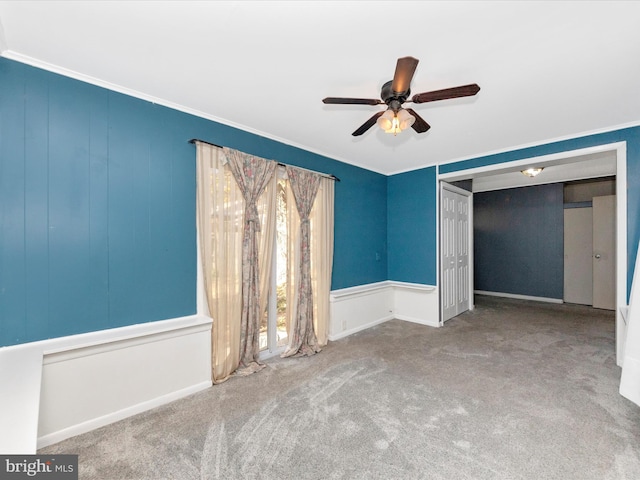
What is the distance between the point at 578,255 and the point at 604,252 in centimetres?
43

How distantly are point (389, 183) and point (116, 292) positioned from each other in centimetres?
434

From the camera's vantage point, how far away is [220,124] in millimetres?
2863

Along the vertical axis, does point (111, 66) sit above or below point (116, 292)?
above

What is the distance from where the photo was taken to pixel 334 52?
72.4 inches

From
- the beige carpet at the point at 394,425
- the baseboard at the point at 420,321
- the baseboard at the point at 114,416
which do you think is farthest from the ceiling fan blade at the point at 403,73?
the baseboard at the point at 420,321

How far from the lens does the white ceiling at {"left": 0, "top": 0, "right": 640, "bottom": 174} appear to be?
1.53m

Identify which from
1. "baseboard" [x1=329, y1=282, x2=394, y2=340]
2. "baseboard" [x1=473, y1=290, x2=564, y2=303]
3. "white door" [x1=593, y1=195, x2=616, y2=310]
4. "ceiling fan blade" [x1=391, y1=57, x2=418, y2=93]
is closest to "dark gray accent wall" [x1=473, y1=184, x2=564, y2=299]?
"baseboard" [x1=473, y1=290, x2=564, y2=303]

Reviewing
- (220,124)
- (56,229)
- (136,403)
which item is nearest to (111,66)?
(220,124)

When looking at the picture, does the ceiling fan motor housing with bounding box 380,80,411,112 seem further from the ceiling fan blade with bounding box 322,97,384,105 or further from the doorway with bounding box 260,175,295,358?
the doorway with bounding box 260,175,295,358

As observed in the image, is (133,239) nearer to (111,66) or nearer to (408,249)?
(111,66)

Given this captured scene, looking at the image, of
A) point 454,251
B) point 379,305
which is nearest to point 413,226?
point 454,251

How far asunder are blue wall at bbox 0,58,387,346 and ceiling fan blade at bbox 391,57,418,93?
1857 mm

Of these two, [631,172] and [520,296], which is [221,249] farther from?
[520,296]

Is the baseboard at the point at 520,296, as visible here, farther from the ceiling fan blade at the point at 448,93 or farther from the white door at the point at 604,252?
the ceiling fan blade at the point at 448,93
